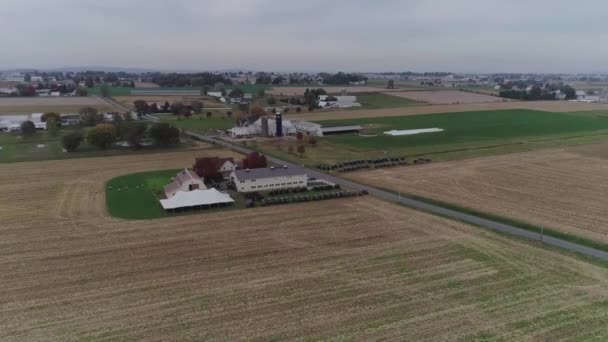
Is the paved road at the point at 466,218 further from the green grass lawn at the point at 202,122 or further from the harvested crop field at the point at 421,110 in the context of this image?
the harvested crop field at the point at 421,110

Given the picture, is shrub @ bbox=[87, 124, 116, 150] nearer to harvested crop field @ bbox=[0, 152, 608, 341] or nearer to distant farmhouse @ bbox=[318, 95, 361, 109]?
harvested crop field @ bbox=[0, 152, 608, 341]

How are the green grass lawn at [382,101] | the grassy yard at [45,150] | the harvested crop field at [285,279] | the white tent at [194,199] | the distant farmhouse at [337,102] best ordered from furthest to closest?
the green grass lawn at [382,101] < the distant farmhouse at [337,102] < the grassy yard at [45,150] < the white tent at [194,199] < the harvested crop field at [285,279]

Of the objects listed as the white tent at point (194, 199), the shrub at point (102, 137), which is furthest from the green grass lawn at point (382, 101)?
the white tent at point (194, 199)

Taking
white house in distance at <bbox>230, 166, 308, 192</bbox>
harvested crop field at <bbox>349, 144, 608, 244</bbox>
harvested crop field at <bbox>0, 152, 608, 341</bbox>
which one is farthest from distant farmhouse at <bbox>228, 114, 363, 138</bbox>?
harvested crop field at <bbox>0, 152, 608, 341</bbox>

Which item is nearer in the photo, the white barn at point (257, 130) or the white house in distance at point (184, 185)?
the white house in distance at point (184, 185)

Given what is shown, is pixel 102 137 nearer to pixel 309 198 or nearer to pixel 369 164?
pixel 369 164

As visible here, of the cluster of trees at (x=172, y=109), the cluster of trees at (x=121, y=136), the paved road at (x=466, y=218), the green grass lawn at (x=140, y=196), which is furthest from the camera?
the cluster of trees at (x=172, y=109)
